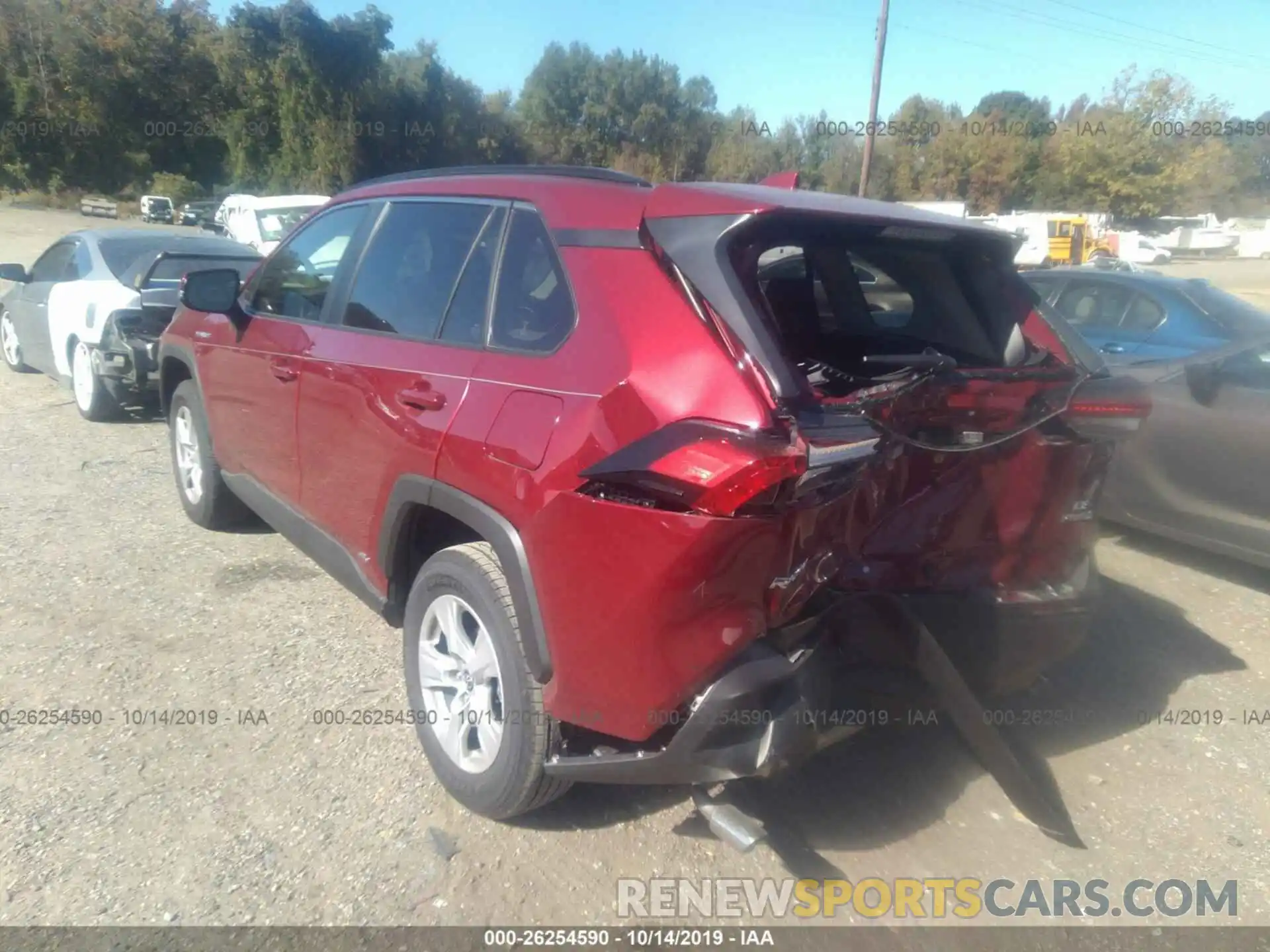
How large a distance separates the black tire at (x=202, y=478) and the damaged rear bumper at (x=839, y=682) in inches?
127

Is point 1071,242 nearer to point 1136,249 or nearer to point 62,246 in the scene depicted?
point 1136,249

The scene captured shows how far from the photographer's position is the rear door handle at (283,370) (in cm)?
394

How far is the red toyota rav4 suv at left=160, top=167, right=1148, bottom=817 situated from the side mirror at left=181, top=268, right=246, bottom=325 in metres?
0.56

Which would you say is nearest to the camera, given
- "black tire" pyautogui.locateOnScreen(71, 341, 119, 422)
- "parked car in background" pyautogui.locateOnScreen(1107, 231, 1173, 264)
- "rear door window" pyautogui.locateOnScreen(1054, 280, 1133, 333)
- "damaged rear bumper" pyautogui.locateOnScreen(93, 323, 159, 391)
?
"rear door window" pyautogui.locateOnScreen(1054, 280, 1133, 333)

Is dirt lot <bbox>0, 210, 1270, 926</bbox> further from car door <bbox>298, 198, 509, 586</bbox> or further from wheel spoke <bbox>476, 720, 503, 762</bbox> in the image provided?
car door <bbox>298, 198, 509, 586</bbox>

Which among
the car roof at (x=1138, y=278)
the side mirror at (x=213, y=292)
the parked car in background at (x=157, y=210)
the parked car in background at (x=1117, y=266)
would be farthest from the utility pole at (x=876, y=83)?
the parked car in background at (x=157, y=210)

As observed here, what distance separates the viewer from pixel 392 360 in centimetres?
331

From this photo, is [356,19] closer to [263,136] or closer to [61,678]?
[263,136]

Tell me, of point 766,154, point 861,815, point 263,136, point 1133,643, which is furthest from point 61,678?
point 263,136

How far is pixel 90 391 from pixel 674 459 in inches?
276

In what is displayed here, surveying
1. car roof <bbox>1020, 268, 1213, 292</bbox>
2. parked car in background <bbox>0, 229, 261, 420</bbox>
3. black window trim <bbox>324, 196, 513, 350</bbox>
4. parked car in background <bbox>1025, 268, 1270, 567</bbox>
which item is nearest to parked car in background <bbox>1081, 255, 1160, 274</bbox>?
car roof <bbox>1020, 268, 1213, 292</bbox>

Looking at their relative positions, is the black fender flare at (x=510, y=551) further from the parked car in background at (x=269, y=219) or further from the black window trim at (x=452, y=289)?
the parked car in background at (x=269, y=219)

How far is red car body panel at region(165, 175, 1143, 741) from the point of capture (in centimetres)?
233

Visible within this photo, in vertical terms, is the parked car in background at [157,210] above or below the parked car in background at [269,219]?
below
